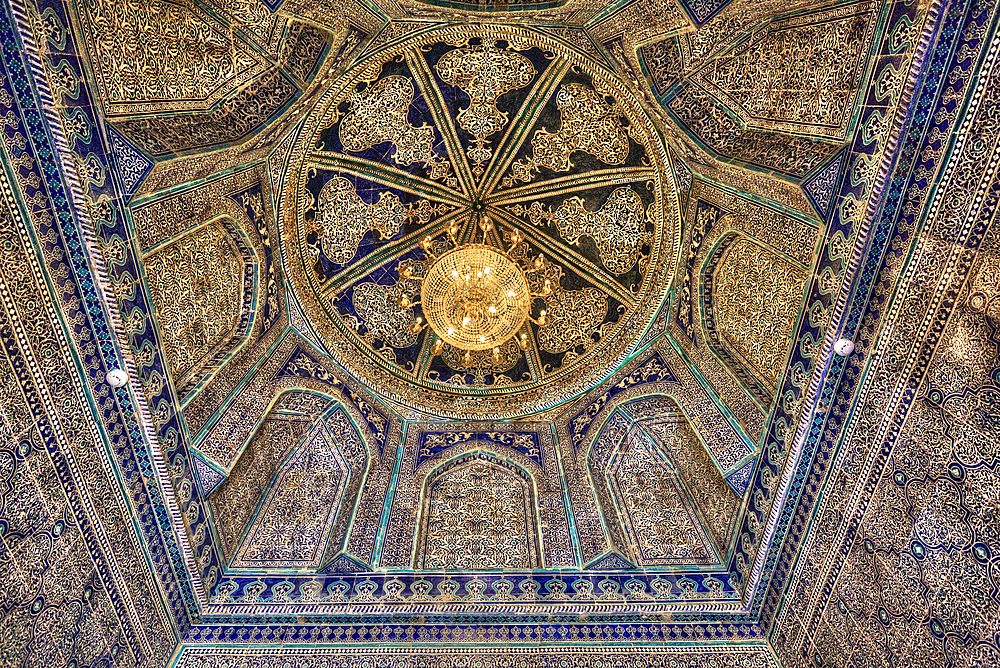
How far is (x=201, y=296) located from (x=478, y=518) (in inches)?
149

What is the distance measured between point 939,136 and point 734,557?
433 cm

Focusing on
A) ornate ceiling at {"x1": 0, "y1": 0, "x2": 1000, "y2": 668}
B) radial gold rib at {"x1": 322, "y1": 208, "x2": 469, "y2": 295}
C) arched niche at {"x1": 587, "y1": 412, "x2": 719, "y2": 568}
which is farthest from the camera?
radial gold rib at {"x1": 322, "y1": 208, "x2": 469, "y2": 295}

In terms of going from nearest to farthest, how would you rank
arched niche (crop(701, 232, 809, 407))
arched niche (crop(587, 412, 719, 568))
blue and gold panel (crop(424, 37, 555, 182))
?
1. arched niche (crop(701, 232, 809, 407))
2. blue and gold panel (crop(424, 37, 555, 182))
3. arched niche (crop(587, 412, 719, 568))

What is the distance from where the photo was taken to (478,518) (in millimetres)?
6691

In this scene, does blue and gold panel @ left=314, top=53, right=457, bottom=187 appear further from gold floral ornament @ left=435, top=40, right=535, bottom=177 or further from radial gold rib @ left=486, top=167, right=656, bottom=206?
radial gold rib @ left=486, top=167, right=656, bottom=206

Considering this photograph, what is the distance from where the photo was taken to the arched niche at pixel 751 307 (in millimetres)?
5332

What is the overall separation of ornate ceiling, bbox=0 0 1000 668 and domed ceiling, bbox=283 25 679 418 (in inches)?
1.5

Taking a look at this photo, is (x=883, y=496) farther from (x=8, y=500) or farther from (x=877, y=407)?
(x=8, y=500)

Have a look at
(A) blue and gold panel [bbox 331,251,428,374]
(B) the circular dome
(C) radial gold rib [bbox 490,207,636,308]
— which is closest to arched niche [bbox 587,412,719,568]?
(C) radial gold rib [bbox 490,207,636,308]

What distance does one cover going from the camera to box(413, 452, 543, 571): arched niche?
6.46 meters

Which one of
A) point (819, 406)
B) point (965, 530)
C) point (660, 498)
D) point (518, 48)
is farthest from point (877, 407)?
point (518, 48)

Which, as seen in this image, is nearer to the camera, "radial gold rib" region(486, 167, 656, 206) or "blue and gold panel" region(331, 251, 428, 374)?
"radial gold rib" region(486, 167, 656, 206)

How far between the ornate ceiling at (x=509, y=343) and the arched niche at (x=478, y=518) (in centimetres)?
4

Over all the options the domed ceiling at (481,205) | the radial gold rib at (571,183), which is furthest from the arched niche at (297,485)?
the radial gold rib at (571,183)
